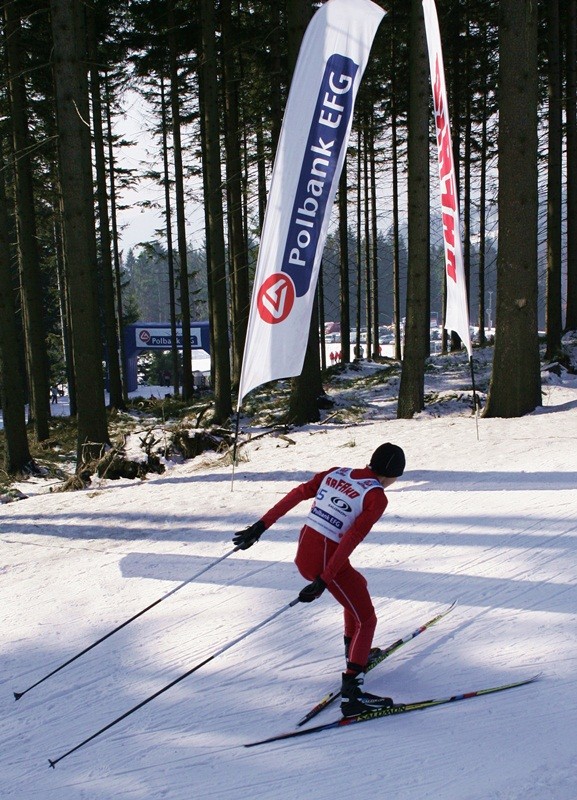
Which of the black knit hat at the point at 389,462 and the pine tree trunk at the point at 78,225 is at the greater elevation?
the pine tree trunk at the point at 78,225

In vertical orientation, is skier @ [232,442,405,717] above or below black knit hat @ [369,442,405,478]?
below

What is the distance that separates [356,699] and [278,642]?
1.15 meters

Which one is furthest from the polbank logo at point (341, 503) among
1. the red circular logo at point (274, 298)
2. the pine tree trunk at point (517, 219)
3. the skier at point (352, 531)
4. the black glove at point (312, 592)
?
the pine tree trunk at point (517, 219)

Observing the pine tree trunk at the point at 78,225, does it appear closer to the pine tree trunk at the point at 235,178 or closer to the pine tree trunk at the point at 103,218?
the pine tree trunk at the point at 235,178

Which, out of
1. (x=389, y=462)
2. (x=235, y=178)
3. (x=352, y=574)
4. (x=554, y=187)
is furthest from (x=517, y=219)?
(x=554, y=187)

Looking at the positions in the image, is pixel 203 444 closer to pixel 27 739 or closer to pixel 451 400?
pixel 451 400

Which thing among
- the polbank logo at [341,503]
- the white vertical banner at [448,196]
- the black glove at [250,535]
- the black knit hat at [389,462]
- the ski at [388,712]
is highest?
the white vertical banner at [448,196]

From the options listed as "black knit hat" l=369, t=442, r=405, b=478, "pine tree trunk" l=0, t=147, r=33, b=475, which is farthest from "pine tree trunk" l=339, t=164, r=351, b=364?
"black knit hat" l=369, t=442, r=405, b=478

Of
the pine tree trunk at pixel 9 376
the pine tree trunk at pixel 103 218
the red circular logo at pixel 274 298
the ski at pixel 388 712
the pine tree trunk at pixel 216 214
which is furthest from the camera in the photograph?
the pine tree trunk at pixel 103 218

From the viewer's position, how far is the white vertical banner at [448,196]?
906cm

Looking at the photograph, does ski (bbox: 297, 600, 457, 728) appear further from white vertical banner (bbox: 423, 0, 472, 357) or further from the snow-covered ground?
white vertical banner (bbox: 423, 0, 472, 357)

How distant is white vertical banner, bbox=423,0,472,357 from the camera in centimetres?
906

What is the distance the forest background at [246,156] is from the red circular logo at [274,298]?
13.2 feet

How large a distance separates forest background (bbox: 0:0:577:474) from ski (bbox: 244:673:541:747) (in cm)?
756
